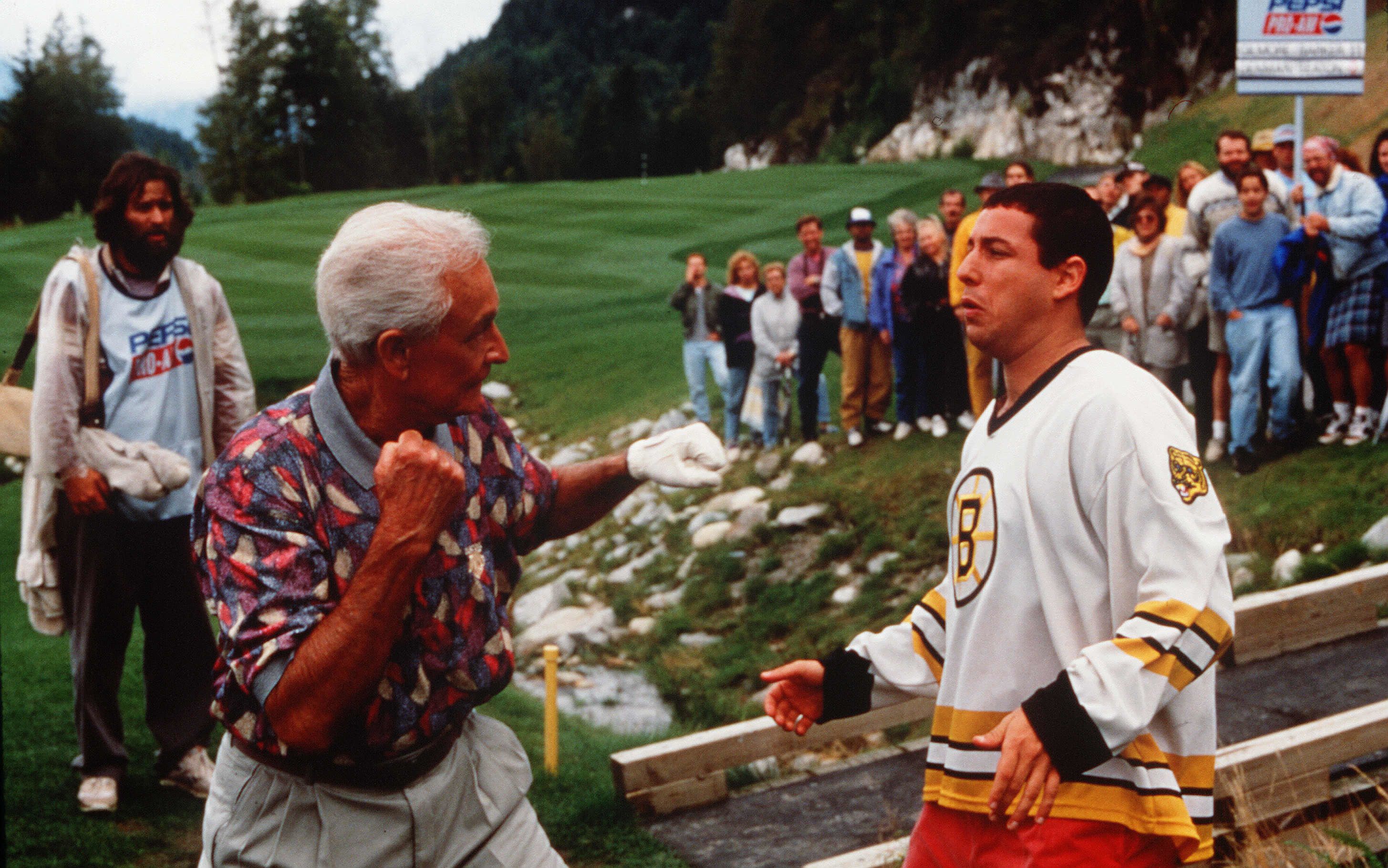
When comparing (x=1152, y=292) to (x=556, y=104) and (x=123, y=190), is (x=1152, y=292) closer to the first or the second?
(x=123, y=190)

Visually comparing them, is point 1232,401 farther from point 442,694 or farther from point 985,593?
point 442,694

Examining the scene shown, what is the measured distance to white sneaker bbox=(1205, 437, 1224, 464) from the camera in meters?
8.85

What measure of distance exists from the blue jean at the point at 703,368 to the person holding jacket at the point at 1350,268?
5637 mm

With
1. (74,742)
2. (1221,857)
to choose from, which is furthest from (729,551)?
(1221,857)

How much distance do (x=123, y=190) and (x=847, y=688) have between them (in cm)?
330

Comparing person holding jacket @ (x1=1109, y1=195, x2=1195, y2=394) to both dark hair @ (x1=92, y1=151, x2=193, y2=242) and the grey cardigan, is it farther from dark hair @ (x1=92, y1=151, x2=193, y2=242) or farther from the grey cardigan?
dark hair @ (x1=92, y1=151, x2=193, y2=242)

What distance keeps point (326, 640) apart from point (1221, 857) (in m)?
2.99

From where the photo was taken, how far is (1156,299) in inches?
349

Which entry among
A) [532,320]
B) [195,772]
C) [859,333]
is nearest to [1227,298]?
[859,333]

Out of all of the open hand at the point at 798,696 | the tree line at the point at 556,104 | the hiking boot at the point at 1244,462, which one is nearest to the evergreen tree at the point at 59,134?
the tree line at the point at 556,104

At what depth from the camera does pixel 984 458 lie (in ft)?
8.14

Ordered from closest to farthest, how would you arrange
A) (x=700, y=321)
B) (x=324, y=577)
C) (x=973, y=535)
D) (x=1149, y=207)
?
(x=324, y=577)
(x=973, y=535)
(x=1149, y=207)
(x=700, y=321)

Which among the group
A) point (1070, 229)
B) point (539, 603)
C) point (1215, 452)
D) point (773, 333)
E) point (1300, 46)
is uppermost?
point (1300, 46)

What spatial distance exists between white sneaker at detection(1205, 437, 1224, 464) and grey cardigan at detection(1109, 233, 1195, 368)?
58cm
